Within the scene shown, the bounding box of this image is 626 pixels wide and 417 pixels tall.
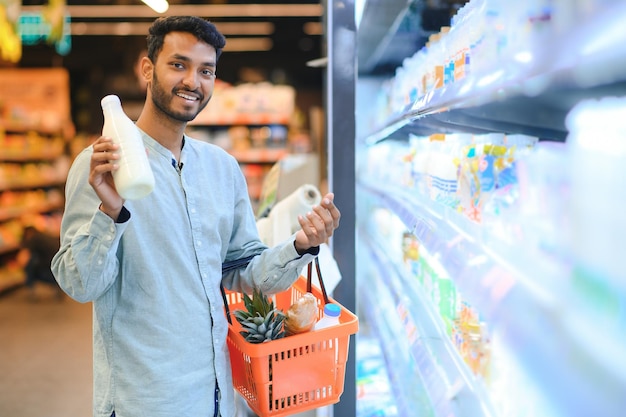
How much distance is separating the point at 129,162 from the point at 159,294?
365 millimetres

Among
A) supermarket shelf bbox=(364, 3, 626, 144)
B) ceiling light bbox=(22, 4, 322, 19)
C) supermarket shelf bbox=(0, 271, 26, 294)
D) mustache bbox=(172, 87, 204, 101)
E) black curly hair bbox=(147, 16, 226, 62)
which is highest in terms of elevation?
ceiling light bbox=(22, 4, 322, 19)

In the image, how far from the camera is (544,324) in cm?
76

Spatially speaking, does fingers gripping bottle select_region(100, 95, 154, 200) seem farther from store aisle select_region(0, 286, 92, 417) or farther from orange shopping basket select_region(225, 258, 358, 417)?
store aisle select_region(0, 286, 92, 417)

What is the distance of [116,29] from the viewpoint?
10.7 metres

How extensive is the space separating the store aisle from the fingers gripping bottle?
2.92 meters

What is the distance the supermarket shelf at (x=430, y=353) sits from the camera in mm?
1281

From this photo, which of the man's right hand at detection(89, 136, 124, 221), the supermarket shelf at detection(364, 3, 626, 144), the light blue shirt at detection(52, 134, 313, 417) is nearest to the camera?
the supermarket shelf at detection(364, 3, 626, 144)

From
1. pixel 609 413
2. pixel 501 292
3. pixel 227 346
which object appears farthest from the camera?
pixel 227 346

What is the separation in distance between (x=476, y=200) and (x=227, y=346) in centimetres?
73

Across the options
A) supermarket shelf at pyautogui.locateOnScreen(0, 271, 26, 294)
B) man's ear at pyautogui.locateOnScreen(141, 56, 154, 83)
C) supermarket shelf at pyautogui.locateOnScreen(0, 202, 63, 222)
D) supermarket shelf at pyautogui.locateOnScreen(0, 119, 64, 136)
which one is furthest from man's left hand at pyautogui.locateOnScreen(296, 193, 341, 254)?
supermarket shelf at pyautogui.locateOnScreen(0, 119, 64, 136)

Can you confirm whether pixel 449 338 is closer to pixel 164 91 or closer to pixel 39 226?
pixel 164 91

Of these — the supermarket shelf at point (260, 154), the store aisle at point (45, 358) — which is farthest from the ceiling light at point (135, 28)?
the store aisle at point (45, 358)

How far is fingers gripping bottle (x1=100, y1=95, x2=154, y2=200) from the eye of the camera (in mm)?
1074

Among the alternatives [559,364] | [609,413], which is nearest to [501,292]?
[559,364]
